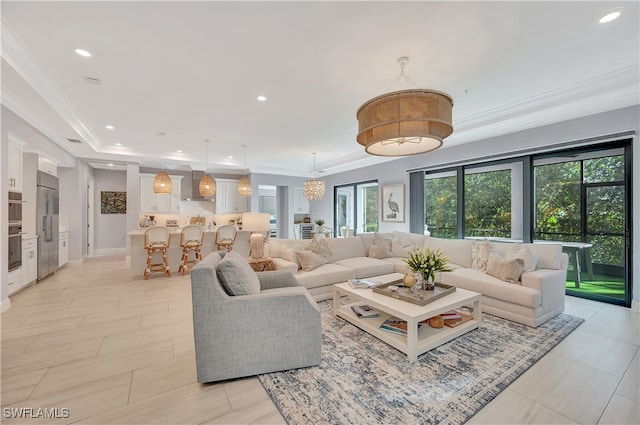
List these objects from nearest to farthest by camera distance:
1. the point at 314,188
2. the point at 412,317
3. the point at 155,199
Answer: the point at 412,317 < the point at 314,188 < the point at 155,199

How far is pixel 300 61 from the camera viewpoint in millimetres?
2697

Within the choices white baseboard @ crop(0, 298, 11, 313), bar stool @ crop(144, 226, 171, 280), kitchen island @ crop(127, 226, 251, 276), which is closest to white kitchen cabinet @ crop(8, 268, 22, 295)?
white baseboard @ crop(0, 298, 11, 313)

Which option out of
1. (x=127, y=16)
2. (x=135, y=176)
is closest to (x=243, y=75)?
(x=127, y=16)

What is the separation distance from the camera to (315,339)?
216 cm

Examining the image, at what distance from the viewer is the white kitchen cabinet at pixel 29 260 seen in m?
4.20

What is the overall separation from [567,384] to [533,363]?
258mm

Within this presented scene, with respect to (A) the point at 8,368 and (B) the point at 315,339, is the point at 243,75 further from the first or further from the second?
(A) the point at 8,368

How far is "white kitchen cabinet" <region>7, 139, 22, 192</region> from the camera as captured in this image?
147 inches

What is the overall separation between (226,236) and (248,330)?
13.5ft

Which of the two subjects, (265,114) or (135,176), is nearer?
(265,114)

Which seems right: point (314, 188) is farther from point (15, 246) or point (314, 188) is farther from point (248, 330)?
point (15, 246)

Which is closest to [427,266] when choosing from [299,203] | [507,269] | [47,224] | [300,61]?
[507,269]

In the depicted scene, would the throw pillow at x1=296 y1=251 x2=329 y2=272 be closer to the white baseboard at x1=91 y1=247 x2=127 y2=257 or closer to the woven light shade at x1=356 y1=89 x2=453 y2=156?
the woven light shade at x1=356 y1=89 x2=453 y2=156

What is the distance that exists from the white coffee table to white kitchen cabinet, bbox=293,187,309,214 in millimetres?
6343
